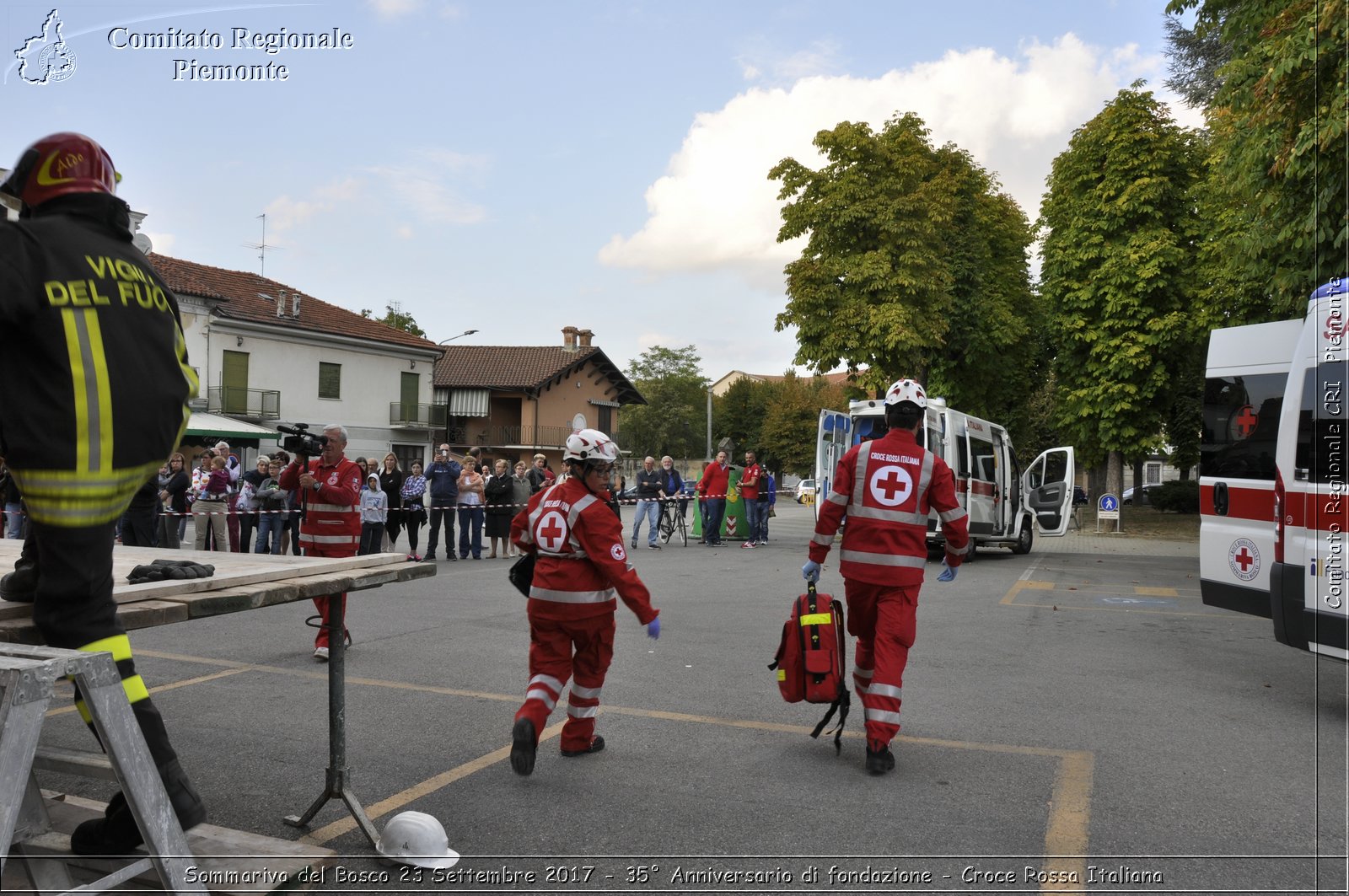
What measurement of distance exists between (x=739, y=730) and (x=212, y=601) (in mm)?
3292

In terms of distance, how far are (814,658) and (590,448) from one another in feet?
5.47

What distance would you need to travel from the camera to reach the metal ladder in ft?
7.38

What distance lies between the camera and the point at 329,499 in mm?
8211

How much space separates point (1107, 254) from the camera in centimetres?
2906

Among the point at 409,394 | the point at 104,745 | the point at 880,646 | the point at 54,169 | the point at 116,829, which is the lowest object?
the point at 116,829

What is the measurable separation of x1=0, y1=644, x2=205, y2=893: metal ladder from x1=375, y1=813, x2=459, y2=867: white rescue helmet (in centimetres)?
93

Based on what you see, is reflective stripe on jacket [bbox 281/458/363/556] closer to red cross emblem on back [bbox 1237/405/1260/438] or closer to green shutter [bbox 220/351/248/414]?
red cross emblem on back [bbox 1237/405/1260/438]

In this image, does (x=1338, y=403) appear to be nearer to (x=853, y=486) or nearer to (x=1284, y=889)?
(x=853, y=486)

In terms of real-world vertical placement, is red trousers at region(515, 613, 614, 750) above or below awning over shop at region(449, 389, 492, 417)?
below

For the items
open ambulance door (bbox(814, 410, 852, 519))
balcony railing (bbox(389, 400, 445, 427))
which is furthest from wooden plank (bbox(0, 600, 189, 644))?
balcony railing (bbox(389, 400, 445, 427))

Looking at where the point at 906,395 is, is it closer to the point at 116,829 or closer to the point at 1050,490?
the point at 116,829

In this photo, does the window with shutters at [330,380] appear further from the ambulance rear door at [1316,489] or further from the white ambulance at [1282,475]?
the ambulance rear door at [1316,489]

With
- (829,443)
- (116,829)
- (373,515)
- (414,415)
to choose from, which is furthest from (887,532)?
(414,415)

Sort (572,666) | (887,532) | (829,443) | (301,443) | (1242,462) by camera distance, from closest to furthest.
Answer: (572,666) → (887,532) → (301,443) → (1242,462) → (829,443)
